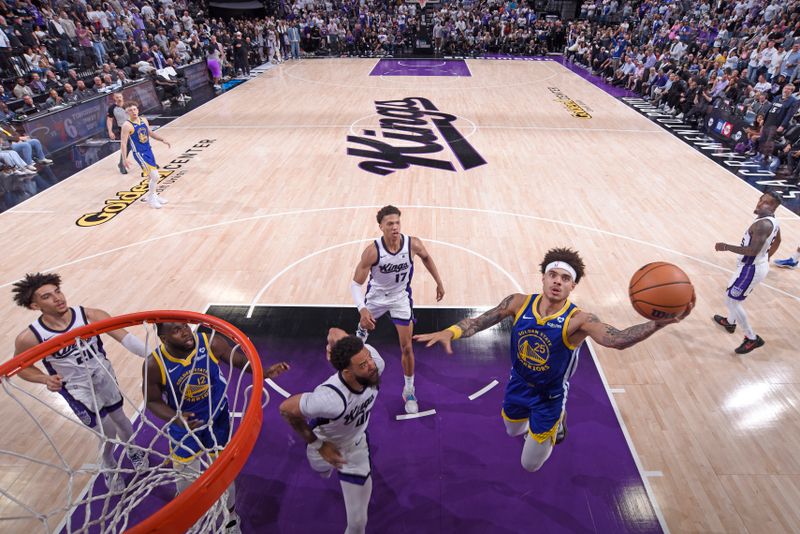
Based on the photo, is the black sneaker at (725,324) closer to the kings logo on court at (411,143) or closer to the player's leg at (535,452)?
the player's leg at (535,452)

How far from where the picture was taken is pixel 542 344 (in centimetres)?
338

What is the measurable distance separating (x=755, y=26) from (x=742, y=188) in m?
12.5

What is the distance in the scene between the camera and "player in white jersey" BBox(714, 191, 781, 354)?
496cm

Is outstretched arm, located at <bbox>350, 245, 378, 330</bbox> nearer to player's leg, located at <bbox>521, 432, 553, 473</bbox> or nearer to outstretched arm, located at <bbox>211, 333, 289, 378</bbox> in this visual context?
outstretched arm, located at <bbox>211, 333, 289, 378</bbox>

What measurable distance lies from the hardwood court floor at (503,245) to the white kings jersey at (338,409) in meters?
1.74

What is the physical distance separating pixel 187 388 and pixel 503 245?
5.28 meters

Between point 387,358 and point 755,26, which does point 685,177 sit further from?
point 755,26

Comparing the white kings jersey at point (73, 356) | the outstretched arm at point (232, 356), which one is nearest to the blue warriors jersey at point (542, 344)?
the outstretched arm at point (232, 356)

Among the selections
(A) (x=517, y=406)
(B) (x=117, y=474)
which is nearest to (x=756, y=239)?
(A) (x=517, y=406)

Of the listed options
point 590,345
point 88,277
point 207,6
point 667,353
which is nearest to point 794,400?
point 667,353

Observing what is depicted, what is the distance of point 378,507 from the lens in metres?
3.76

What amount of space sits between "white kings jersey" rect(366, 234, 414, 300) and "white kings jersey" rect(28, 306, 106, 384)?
2.24m

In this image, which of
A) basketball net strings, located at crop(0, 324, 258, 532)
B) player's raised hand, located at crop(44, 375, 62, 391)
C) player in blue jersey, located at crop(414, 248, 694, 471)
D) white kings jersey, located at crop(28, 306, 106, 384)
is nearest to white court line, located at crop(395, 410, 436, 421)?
player in blue jersey, located at crop(414, 248, 694, 471)

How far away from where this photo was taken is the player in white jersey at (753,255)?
4.96 metres
